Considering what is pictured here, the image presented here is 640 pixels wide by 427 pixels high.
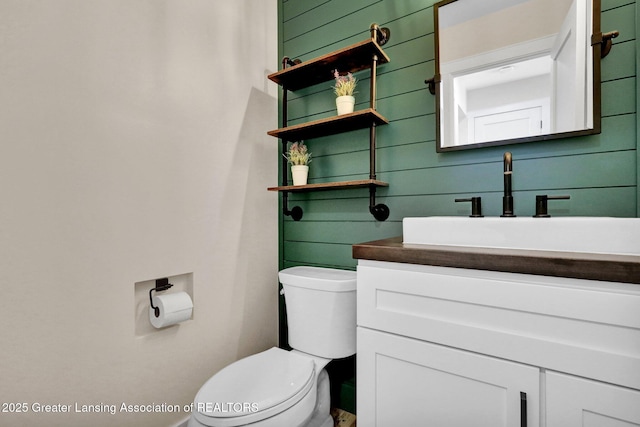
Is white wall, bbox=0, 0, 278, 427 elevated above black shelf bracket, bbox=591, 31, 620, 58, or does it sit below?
below

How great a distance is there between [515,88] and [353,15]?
3.00ft

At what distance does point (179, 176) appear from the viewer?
4.43ft

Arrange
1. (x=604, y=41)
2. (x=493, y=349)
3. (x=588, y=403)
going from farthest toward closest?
(x=604, y=41) → (x=493, y=349) → (x=588, y=403)

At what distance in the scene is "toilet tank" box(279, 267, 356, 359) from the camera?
133 centimetres

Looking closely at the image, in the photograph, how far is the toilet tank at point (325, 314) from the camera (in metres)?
1.33

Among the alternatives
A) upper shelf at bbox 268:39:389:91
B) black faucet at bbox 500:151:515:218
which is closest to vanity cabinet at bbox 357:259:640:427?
black faucet at bbox 500:151:515:218

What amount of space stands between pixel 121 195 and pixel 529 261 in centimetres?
136

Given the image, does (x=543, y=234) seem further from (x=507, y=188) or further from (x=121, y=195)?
(x=121, y=195)

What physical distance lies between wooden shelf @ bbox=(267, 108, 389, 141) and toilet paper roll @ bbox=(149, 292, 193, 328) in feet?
3.13

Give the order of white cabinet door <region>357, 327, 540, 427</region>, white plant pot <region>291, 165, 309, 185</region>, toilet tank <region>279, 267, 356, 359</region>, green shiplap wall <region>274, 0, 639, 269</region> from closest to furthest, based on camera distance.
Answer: white cabinet door <region>357, 327, 540, 427</region>
green shiplap wall <region>274, 0, 639, 269</region>
toilet tank <region>279, 267, 356, 359</region>
white plant pot <region>291, 165, 309, 185</region>

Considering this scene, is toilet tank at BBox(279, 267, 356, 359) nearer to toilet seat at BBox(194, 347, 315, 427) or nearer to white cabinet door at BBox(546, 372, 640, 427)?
toilet seat at BBox(194, 347, 315, 427)

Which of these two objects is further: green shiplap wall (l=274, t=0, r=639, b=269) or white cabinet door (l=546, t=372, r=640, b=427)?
green shiplap wall (l=274, t=0, r=639, b=269)

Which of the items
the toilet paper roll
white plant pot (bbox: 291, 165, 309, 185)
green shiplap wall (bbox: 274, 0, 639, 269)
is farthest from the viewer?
white plant pot (bbox: 291, 165, 309, 185)

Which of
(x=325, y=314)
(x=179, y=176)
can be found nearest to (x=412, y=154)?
(x=325, y=314)
